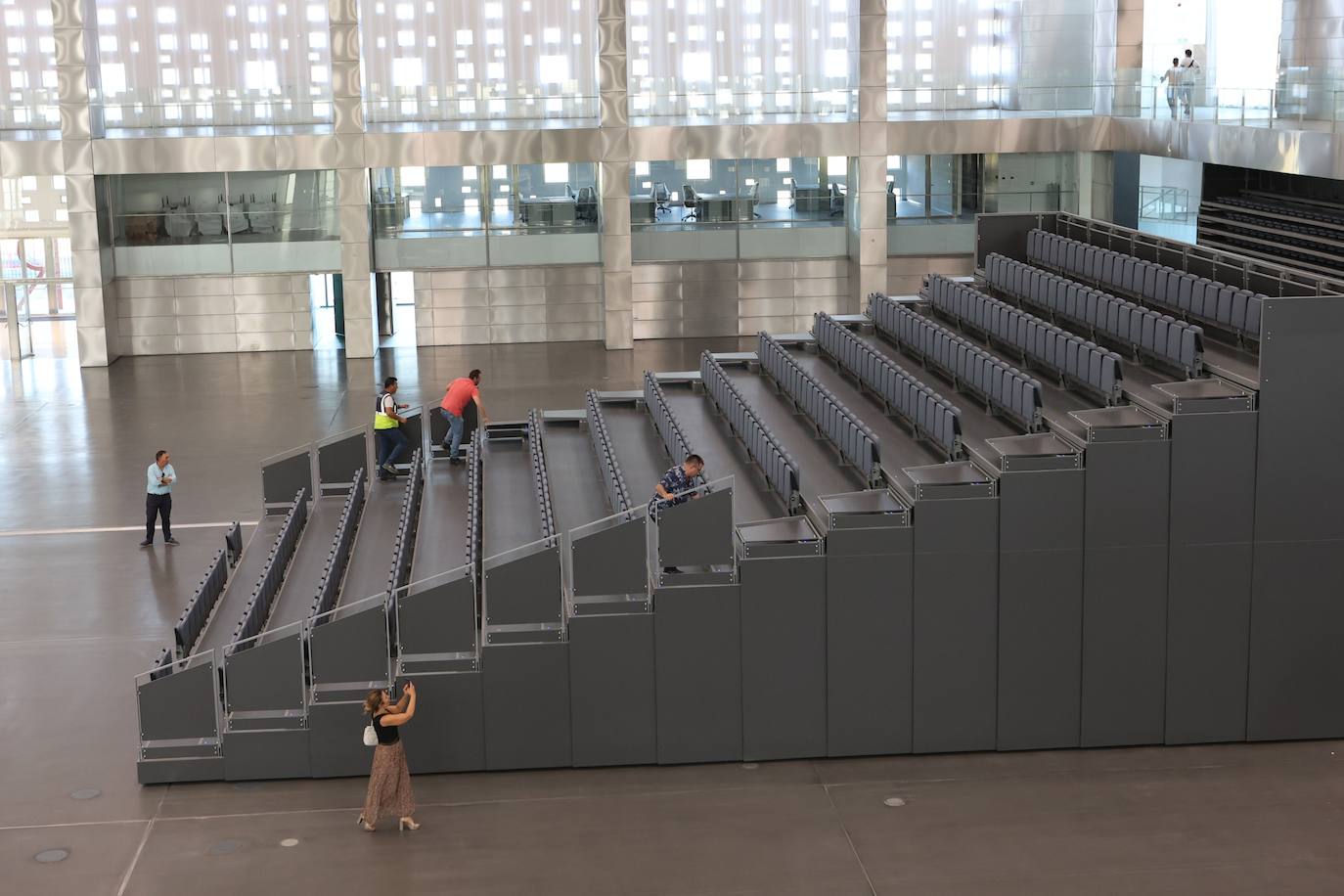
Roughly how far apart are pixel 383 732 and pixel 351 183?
18.5m

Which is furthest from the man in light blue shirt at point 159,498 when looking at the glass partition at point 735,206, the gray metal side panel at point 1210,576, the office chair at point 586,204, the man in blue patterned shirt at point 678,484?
the glass partition at point 735,206

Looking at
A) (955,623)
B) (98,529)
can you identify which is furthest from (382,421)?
(955,623)

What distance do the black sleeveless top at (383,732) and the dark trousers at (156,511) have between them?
7140 millimetres

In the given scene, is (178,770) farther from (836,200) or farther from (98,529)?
(836,200)

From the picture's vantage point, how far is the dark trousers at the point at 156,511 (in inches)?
658

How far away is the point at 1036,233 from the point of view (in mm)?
19766

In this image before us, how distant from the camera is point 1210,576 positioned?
1184 cm

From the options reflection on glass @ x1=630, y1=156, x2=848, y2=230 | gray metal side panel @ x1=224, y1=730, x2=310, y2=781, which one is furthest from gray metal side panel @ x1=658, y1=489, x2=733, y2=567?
reflection on glass @ x1=630, y1=156, x2=848, y2=230

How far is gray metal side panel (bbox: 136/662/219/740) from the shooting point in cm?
1127

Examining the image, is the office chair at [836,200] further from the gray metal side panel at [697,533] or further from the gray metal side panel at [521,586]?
the gray metal side panel at [521,586]

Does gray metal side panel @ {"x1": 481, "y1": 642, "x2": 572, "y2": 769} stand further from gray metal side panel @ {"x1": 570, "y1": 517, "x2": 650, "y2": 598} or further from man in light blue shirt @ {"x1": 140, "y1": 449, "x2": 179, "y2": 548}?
man in light blue shirt @ {"x1": 140, "y1": 449, "x2": 179, "y2": 548}

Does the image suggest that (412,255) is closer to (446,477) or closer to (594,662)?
(446,477)

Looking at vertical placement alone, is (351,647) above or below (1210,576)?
below

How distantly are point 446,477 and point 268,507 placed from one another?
2.06 m
